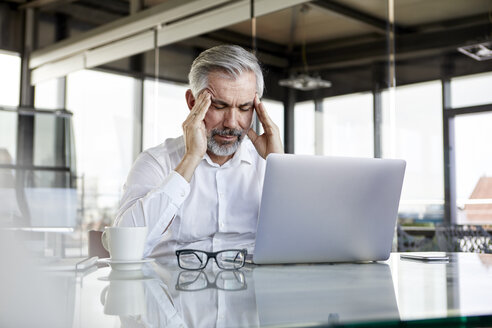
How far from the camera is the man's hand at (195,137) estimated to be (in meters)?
1.83

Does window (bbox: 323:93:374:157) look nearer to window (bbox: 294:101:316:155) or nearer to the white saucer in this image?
window (bbox: 294:101:316:155)

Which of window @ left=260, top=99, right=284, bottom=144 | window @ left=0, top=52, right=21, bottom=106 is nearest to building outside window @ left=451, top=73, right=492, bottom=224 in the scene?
window @ left=260, top=99, right=284, bottom=144

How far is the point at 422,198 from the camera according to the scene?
11.7 ft

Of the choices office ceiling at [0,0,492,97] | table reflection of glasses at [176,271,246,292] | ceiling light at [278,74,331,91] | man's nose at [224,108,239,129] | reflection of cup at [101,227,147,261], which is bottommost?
table reflection of glasses at [176,271,246,292]

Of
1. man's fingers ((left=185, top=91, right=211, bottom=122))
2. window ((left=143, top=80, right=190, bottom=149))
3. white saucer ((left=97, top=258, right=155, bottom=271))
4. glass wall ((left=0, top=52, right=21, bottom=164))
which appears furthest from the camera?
glass wall ((left=0, top=52, right=21, bottom=164))

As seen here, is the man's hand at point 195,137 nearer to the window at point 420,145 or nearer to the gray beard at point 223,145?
the gray beard at point 223,145

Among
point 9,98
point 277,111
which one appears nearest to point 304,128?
point 277,111

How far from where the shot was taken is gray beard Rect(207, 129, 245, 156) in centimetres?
206

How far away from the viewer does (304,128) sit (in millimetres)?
4059

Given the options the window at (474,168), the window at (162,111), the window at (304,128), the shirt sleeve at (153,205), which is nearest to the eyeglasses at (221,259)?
the shirt sleeve at (153,205)

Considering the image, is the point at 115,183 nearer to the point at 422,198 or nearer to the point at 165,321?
the point at 422,198

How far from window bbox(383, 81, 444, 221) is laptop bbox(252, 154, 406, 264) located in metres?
2.25

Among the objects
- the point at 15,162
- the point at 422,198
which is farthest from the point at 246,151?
the point at 15,162

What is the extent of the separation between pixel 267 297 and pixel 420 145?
3001 mm
